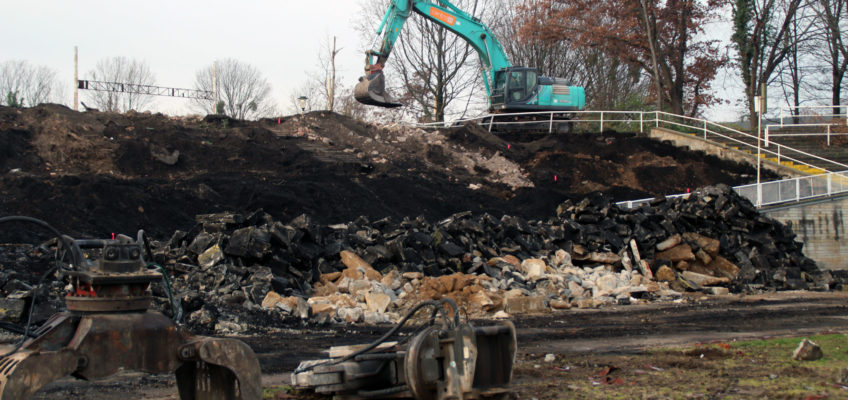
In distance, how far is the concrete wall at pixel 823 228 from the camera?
2489cm

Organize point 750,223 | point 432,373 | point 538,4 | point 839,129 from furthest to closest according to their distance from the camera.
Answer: point 538,4, point 839,129, point 750,223, point 432,373

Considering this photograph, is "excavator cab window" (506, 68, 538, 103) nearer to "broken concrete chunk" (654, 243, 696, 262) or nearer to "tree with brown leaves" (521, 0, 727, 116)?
"tree with brown leaves" (521, 0, 727, 116)

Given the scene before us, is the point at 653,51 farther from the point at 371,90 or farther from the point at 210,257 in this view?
the point at 210,257

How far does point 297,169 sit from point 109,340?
20.7 metres

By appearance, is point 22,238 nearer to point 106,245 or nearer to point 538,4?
point 106,245

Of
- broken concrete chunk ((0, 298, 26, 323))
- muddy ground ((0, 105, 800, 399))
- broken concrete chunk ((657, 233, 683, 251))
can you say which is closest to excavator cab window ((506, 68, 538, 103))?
muddy ground ((0, 105, 800, 399))

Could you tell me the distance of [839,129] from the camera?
34.1 metres

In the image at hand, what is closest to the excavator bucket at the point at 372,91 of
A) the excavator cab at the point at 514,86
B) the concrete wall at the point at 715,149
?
the excavator cab at the point at 514,86

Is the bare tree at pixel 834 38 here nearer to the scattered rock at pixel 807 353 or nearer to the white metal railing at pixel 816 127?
the white metal railing at pixel 816 127

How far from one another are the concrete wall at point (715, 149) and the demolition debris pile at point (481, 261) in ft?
28.9

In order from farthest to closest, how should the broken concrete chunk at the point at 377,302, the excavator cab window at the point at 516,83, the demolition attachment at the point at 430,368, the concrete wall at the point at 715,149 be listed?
the excavator cab window at the point at 516,83 → the concrete wall at the point at 715,149 → the broken concrete chunk at the point at 377,302 → the demolition attachment at the point at 430,368

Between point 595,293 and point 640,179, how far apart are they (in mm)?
15167

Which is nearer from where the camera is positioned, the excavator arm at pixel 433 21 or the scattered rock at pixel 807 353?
the scattered rock at pixel 807 353

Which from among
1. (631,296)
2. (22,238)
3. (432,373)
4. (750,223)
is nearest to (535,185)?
(750,223)
